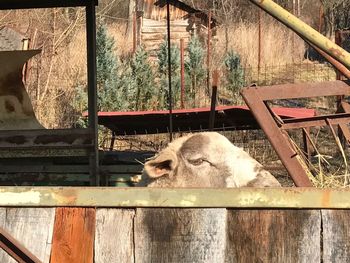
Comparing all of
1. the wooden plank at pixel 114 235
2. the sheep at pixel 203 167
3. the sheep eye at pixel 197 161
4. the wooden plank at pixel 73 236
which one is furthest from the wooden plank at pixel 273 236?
the sheep eye at pixel 197 161

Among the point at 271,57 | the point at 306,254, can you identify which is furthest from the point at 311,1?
the point at 306,254

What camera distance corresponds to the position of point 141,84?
52.5 feet

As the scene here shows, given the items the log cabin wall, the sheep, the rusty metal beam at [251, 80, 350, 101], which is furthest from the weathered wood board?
the log cabin wall

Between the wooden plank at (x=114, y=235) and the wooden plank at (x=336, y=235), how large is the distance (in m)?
0.60

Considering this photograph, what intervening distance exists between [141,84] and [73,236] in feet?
46.1

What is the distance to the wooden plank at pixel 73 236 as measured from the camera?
2043 mm

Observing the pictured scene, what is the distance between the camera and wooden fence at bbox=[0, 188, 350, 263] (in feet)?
6.41

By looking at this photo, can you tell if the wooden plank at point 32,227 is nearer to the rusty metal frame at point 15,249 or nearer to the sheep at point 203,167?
the rusty metal frame at point 15,249

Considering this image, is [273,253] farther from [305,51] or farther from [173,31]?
[173,31]

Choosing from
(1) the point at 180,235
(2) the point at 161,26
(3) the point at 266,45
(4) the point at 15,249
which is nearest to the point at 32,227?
(4) the point at 15,249

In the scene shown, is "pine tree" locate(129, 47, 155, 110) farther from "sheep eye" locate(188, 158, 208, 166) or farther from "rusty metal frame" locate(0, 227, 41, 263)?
"rusty metal frame" locate(0, 227, 41, 263)

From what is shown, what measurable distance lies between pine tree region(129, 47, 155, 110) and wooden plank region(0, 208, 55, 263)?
43.3ft

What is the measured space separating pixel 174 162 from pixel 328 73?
1480 cm

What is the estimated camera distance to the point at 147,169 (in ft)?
13.8
